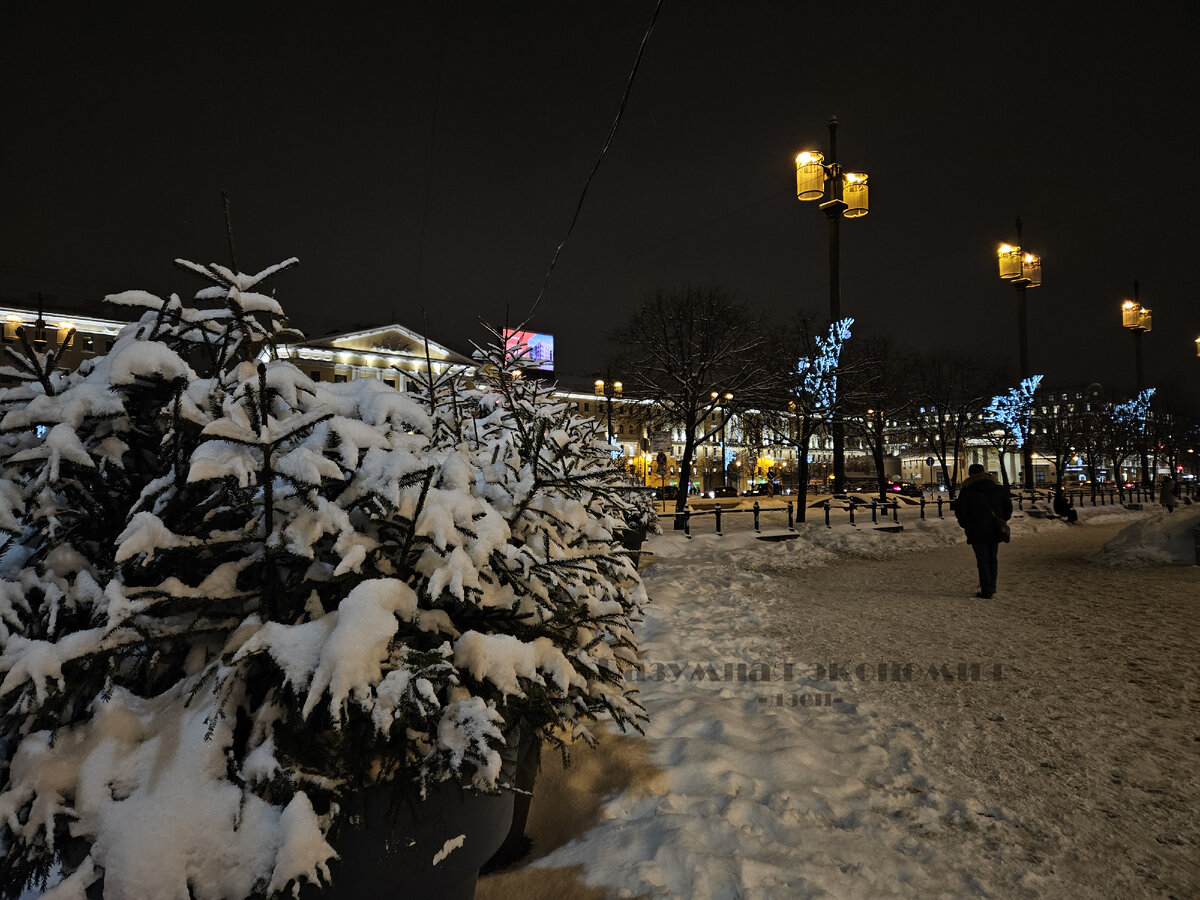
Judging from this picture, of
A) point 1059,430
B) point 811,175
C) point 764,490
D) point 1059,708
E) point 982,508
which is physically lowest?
point 764,490

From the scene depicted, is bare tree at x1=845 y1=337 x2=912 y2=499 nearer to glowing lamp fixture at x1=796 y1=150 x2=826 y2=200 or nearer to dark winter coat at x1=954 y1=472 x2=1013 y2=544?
glowing lamp fixture at x1=796 y1=150 x2=826 y2=200

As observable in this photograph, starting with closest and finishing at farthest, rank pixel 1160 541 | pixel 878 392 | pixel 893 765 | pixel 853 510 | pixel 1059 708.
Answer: pixel 893 765 < pixel 1059 708 < pixel 1160 541 < pixel 853 510 < pixel 878 392

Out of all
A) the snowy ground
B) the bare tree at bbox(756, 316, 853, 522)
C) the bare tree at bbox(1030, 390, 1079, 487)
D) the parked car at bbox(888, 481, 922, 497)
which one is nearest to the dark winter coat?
the snowy ground

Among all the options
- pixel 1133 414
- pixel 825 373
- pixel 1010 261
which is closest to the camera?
pixel 825 373

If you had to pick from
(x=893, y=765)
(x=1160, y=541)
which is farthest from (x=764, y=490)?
(x=893, y=765)

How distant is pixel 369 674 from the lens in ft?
5.24

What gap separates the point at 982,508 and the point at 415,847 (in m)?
9.21

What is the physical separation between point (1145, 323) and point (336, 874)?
32.8m

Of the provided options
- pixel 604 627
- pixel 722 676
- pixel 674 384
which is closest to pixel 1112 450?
pixel 674 384

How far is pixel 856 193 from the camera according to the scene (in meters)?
18.0

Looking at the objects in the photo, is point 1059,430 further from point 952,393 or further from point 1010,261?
point 1010,261

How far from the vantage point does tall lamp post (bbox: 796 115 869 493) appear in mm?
17422

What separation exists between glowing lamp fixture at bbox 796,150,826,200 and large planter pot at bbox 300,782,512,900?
18.5 m

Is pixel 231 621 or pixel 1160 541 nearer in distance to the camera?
pixel 231 621
